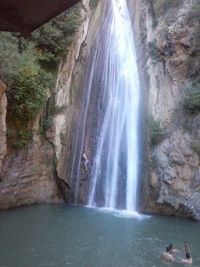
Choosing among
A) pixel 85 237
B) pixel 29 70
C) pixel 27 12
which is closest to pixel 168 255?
pixel 85 237

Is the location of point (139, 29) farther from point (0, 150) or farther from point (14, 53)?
point (0, 150)

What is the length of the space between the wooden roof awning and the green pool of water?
18.0 feet

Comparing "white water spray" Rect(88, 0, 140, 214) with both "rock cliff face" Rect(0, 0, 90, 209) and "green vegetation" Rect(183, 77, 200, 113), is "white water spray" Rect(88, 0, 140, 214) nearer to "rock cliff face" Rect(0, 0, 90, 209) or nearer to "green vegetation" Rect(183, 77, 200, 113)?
"rock cliff face" Rect(0, 0, 90, 209)

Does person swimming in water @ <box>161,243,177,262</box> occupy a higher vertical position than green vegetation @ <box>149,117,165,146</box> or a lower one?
lower

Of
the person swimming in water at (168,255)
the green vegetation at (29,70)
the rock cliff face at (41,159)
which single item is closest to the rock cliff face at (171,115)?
the rock cliff face at (41,159)

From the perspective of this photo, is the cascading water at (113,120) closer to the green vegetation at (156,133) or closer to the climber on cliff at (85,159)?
the climber on cliff at (85,159)

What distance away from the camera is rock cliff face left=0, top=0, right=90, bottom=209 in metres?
15.0

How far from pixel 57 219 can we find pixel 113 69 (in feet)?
35.7

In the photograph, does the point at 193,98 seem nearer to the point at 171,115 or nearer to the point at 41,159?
the point at 171,115

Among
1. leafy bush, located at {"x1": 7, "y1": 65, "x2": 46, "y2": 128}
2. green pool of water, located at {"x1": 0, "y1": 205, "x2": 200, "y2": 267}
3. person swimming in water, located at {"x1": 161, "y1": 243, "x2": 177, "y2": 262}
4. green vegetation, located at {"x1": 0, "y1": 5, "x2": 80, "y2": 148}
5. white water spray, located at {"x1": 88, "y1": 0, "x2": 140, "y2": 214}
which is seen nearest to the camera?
green pool of water, located at {"x1": 0, "y1": 205, "x2": 200, "y2": 267}

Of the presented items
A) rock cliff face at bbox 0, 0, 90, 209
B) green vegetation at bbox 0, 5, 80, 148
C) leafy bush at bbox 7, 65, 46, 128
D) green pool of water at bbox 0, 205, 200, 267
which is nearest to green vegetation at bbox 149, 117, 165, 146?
green pool of water at bbox 0, 205, 200, 267

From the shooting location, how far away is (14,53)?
46.1 feet

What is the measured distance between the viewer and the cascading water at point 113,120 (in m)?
17.8

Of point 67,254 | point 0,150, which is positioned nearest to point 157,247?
point 67,254
